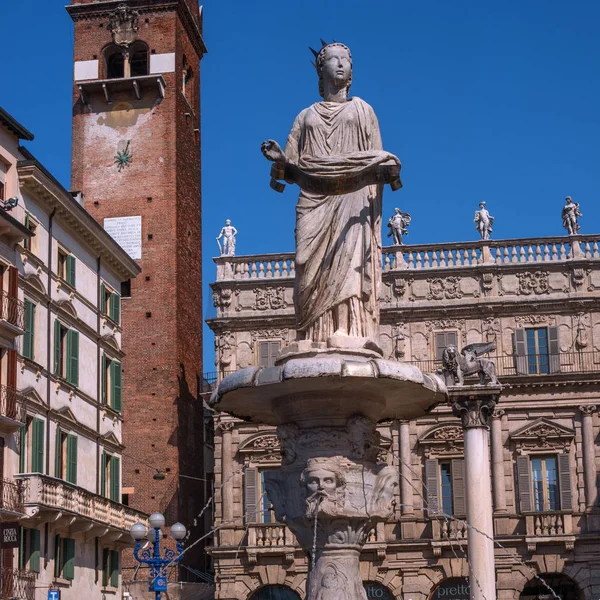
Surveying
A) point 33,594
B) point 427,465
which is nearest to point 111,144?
point 427,465

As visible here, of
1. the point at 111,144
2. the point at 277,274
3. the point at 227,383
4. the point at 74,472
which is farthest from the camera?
the point at 111,144

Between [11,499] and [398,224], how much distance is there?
22.1m

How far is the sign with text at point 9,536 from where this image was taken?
29.8 meters

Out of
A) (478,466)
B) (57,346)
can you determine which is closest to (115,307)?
(57,346)

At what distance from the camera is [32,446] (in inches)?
1315

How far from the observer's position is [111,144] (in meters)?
52.6

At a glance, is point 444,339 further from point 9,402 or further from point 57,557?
point 9,402

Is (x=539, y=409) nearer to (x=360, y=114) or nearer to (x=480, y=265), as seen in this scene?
(x=480, y=265)

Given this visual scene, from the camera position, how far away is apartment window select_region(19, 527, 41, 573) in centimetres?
3206

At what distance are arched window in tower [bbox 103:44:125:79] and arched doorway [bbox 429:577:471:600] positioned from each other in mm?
25381

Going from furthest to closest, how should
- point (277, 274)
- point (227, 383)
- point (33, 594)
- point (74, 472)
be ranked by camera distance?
point (277, 274), point (74, 472), point (33, 594), point (227, 383)

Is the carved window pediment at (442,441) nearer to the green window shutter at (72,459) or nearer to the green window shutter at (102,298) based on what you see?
the green window shutter at (102,298)

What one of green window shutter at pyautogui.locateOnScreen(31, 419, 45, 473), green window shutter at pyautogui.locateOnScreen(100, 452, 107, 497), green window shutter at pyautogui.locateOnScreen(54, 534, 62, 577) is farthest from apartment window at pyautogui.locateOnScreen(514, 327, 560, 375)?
green window shutter at pyautogui.locateOnScreen(31, 419, 45, 473)

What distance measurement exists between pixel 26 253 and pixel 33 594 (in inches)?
364
